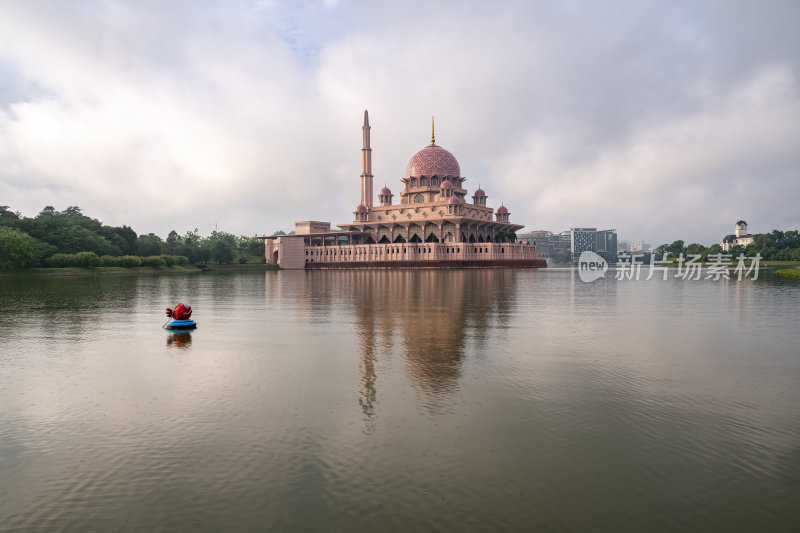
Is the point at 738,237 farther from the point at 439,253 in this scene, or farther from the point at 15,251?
the point at 15,251

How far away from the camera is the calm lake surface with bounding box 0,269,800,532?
481cm

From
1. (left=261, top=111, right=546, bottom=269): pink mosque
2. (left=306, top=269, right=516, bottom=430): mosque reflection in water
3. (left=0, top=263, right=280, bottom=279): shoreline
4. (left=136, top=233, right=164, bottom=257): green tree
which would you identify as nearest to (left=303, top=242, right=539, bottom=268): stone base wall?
(left=261, top=111, right=546, bottom=269): pink mosque

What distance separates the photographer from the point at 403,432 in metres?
6.72

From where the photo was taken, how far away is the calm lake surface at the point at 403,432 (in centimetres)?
481

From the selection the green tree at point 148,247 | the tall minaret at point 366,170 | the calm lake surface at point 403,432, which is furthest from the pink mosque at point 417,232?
the calm lake surface at point 403,432

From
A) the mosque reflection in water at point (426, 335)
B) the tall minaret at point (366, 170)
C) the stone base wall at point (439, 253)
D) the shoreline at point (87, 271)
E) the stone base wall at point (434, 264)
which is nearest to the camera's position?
the mosque reflection in water at point (426, 335)

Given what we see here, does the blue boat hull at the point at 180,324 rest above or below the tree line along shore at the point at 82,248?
below

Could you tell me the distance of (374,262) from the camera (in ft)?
→ 270

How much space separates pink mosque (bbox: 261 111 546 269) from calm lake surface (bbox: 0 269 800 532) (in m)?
65.1

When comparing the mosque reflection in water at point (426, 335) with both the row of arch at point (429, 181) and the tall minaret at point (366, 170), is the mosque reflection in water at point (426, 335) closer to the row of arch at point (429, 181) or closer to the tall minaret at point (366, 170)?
the row of arch at point (429, 181)

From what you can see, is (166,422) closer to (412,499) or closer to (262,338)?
(412,499)

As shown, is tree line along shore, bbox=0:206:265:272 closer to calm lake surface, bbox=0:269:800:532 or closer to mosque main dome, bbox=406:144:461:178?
mosque main dome, bbox=406:144:461:178

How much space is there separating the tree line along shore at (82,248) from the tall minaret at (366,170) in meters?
24.6

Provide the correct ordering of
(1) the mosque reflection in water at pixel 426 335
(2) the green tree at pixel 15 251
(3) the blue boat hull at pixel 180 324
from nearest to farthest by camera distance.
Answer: (1) the mosque reflection in water at pixel 426 335
(3) the blue boat hull at pixel 180 324
(2) the green tree at pixel 15 251
